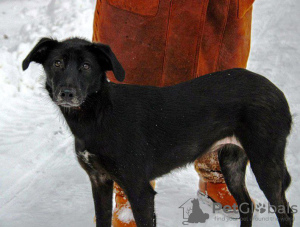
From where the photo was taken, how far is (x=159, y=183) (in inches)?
146

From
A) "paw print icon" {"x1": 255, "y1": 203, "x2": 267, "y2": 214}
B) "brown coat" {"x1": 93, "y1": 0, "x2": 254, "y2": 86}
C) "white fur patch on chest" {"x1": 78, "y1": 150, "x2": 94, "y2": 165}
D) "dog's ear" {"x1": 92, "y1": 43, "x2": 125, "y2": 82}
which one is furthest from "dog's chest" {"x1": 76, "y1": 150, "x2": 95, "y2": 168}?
"paw print icon" {"x1": 255, "y1": 203, "x2": 267, "y2": 214}

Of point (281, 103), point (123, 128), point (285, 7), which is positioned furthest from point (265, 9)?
point (123, 128)

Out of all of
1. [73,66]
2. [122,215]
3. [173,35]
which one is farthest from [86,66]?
[122,215]

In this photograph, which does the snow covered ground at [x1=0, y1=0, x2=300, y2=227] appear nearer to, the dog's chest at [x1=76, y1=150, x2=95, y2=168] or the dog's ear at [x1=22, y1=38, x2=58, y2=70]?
the dog's ear at [x1=22, y1=38, x2=58, y2=70]

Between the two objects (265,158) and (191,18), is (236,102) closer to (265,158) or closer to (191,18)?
(265,158)

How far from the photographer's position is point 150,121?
2645mm

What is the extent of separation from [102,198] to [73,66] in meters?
1.00

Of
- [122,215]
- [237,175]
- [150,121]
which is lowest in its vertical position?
[122,215]

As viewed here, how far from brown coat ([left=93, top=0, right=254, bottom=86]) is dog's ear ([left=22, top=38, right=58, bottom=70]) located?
0.82 metres

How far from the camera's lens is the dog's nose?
231 centimetres

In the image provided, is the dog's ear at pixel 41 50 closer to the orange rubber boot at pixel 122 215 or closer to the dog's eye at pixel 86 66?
the dog's eye at pixel 86 66

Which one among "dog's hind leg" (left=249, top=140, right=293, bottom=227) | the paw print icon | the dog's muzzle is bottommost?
the paw print icon

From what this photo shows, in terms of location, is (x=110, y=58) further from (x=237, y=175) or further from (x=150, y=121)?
(x=237, y=175)

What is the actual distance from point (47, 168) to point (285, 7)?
545 centimetres
